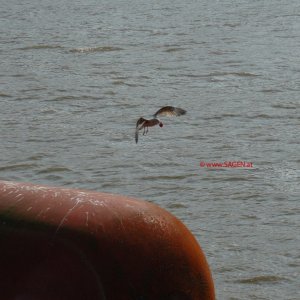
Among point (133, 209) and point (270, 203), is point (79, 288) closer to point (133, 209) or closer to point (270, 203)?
point (133, 209)

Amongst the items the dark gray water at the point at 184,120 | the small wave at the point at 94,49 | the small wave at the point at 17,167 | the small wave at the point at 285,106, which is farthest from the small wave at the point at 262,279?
the small wave at the point at 94,49

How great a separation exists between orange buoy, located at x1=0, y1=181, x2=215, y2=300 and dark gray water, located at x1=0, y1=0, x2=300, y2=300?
140 cm

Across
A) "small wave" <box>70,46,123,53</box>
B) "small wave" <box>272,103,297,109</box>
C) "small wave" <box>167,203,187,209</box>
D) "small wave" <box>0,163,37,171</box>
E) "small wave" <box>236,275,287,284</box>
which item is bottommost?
"small wave" <box>236,275,287,284</box>

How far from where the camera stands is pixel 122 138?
26.2 feet

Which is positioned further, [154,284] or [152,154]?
[152,154]

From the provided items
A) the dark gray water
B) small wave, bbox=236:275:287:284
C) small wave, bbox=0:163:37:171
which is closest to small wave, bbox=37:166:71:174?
the dark gray water

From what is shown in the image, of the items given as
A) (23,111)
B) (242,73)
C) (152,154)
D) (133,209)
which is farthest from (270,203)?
(242,73)

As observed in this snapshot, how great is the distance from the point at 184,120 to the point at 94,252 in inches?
201

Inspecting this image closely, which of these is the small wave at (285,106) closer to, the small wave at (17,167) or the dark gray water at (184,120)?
the dark gray water at (184,120)

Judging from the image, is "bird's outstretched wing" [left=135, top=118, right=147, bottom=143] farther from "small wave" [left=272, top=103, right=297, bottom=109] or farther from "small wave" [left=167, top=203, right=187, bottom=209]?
"small wave" [left=272, top=103, right=297, bottom=109]

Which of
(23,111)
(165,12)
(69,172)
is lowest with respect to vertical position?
(69,172)

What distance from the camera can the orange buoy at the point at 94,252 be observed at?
349 cm

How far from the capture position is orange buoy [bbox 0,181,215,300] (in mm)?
3494

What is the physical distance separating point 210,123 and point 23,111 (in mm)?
1722
